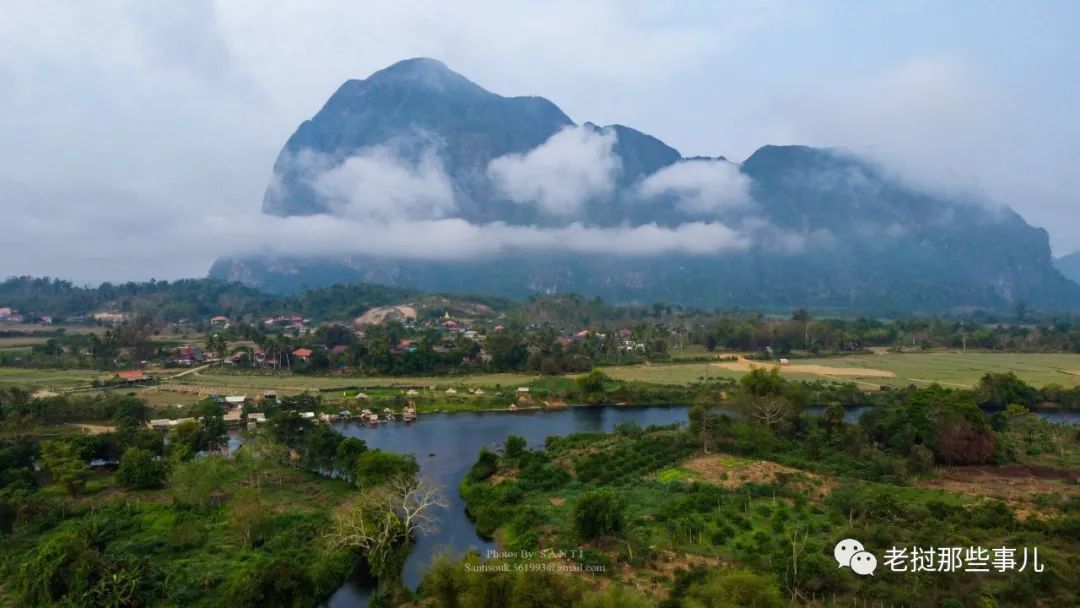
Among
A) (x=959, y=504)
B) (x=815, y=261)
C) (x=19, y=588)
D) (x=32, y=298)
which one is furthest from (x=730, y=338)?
(x=815, y=261)

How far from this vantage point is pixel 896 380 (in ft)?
163

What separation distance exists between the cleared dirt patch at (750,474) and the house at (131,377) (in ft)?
144

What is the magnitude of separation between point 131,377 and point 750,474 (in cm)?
4788

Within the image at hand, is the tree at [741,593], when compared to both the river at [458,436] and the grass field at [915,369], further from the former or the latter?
the grass field at [915,369]

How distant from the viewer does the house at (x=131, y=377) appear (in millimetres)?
48438

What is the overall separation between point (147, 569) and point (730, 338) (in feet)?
213

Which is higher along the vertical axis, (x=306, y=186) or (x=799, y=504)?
(x=306, y=186)

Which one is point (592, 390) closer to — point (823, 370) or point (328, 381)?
point (328, 381)

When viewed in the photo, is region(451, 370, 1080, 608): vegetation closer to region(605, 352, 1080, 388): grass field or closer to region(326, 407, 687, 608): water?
region(326, 407, 687, 608): water

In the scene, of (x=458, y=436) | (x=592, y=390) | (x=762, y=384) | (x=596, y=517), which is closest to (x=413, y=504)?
(x=596, y=517)

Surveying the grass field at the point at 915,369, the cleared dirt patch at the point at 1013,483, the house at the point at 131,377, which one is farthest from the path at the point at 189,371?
the cleared dirt patch at the point at 1013,483

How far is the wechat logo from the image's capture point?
51.6ft

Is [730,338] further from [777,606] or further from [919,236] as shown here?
[919,236]

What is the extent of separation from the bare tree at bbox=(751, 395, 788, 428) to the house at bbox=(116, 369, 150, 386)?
151 feet
